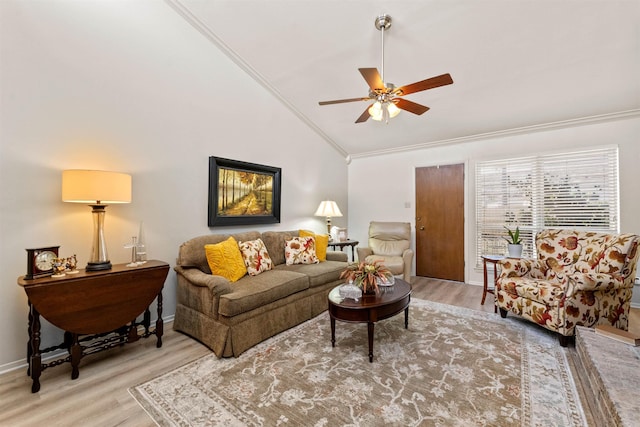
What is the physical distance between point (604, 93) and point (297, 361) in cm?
422

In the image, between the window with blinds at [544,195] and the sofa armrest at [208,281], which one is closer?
the sofa armrest at [208,281]

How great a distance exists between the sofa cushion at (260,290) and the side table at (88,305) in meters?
0.63

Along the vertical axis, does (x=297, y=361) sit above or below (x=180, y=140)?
below

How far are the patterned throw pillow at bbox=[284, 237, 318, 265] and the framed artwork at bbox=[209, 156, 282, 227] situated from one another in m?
0.57

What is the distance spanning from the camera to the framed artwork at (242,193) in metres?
3.30

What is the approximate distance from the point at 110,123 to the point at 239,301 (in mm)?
1945

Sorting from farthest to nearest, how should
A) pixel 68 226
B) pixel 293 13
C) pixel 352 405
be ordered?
1. pixel 293 13
2. pixel 68 226
3. pixel 352 405

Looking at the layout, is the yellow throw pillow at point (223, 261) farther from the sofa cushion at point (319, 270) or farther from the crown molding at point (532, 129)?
the crown molding at point (532, 129)

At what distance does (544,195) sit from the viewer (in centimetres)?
390

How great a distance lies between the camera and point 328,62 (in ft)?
10.7

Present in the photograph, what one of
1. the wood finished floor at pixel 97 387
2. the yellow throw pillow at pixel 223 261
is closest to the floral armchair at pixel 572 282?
the wood finished floor at pixel 97 387

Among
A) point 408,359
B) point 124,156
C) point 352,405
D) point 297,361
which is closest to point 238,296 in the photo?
point 297,361

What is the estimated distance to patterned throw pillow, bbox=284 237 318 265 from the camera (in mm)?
3537

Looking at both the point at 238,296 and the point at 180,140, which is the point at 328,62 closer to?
the point at 180,140
